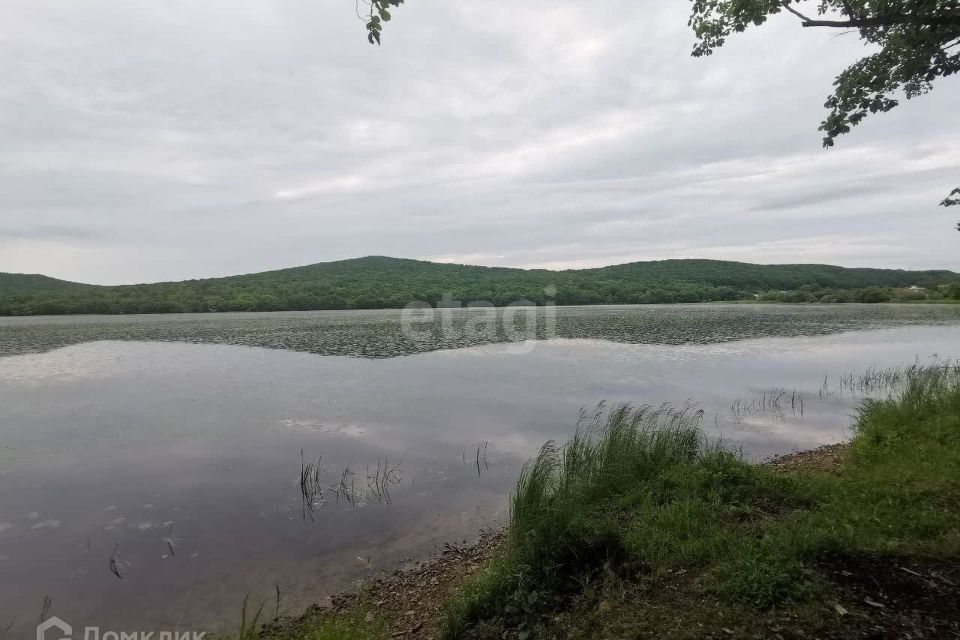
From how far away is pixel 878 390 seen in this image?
1759cm

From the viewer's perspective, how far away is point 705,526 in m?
5.69

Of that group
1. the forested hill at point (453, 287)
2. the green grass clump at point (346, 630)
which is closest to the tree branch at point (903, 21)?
the green grass clump at point (346, 630)

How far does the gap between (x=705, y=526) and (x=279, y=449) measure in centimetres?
989

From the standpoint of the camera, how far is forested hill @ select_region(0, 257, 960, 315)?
95625 mm

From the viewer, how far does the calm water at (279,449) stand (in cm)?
674

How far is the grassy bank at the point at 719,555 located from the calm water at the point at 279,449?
1949 millimetres

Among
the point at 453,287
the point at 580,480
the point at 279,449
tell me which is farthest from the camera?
the point at 453,287

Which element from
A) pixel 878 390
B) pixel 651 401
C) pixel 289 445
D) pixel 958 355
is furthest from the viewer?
pixel 958 355

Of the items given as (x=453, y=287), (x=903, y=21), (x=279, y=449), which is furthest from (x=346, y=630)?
(x=453, y=287)

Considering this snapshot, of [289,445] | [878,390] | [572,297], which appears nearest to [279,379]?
[289,445]

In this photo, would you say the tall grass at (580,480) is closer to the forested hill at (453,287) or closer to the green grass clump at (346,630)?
the green grass clump at (346,630)

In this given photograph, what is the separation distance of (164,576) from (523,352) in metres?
24.5

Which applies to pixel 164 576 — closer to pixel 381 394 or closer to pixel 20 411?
pixel 381 394

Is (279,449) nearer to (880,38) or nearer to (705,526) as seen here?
(705,526)
